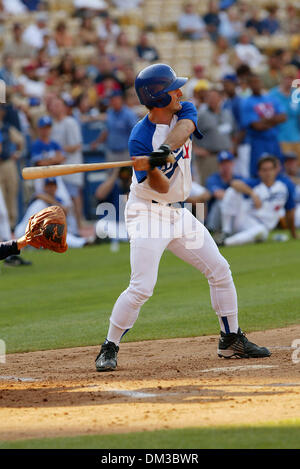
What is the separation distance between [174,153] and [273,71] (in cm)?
1409

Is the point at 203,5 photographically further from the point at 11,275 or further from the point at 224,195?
the point at 11,275

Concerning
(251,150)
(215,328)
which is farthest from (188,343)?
(251,150)

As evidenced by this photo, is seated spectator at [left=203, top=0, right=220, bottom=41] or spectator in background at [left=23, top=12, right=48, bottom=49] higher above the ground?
seated spectator at [left=203, top=0, right=220, bottom=41]

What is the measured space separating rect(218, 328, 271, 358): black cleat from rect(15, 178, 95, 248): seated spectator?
766cm

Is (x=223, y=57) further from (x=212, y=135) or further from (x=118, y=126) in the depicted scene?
(x=118, y=126)

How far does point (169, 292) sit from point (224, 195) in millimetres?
4899

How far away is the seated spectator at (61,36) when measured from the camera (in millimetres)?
19734

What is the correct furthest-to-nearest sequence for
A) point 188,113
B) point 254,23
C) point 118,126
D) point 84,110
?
point 254,23 < point 84,110 < point 118,126 < point 188,113

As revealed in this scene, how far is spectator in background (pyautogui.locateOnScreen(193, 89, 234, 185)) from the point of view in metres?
15.7

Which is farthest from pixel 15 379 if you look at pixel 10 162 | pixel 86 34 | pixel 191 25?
pixel 191 25

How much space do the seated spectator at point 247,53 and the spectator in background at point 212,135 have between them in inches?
216

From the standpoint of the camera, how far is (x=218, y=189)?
14.5 m

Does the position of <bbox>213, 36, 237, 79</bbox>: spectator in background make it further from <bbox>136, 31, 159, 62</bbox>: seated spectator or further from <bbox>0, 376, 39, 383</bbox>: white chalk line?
<bbox>0, 376, 39, 383</bbox>: white chalk line

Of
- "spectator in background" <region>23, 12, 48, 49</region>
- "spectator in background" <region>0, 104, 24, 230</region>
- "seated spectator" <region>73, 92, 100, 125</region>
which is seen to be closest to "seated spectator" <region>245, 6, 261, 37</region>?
"spectator in background" <region>23, 12, 48, 49</region>
